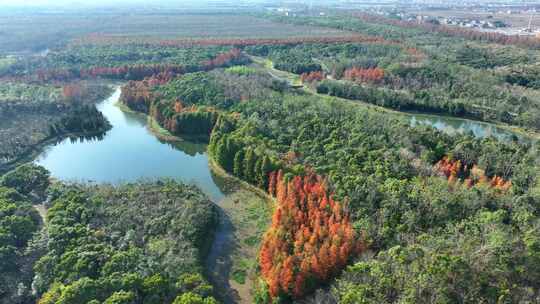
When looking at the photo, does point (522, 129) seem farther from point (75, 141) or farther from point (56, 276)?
point (75, 141)

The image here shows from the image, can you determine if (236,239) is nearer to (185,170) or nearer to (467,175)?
(185,170)

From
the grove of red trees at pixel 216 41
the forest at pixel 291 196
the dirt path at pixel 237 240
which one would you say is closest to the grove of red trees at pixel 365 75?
the forest at pixel 291 196

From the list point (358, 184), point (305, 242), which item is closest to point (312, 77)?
point (358, 184)

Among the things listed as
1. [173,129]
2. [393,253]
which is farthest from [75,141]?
[393,253]

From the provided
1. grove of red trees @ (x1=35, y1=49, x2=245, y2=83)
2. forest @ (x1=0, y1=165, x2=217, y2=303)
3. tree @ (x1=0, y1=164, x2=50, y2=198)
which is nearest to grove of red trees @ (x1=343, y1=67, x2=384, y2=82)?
grove of red trees @ (x1=35, y1=49, x2=245, y2=83)

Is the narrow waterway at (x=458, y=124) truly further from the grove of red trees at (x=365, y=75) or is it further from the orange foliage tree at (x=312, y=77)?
the orange foliage tree at (x=312, y=77)
